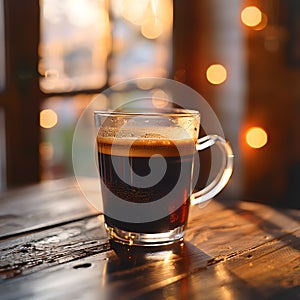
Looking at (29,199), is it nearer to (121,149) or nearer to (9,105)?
(121,149)

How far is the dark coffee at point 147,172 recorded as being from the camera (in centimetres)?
73

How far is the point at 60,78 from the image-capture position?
7.49 ft

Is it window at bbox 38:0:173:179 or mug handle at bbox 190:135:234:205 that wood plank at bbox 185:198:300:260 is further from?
window at bbox 38:0:173:179

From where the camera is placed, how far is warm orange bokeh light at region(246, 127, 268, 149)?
2.77 meters

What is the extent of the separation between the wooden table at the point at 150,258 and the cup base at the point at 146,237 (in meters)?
0.02

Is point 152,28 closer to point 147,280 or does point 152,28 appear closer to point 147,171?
point 147,171

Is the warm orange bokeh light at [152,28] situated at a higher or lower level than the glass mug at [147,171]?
higher

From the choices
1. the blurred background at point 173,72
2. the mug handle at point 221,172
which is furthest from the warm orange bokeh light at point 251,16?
the mug handle at point 221,172

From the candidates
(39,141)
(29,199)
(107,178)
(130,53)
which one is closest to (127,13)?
(130,53)

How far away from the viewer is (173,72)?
8.98 ft

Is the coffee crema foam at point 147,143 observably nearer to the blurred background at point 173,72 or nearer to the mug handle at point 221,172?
the mug handle at point 221,172

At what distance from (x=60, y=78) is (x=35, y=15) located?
31 centimetres

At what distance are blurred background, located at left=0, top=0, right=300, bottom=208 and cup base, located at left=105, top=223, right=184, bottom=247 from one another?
1396mm

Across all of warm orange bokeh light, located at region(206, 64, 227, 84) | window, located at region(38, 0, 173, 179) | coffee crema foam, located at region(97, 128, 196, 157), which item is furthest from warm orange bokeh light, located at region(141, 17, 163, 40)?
coffee crema foam, located at region(97, 128, 196, 157)
